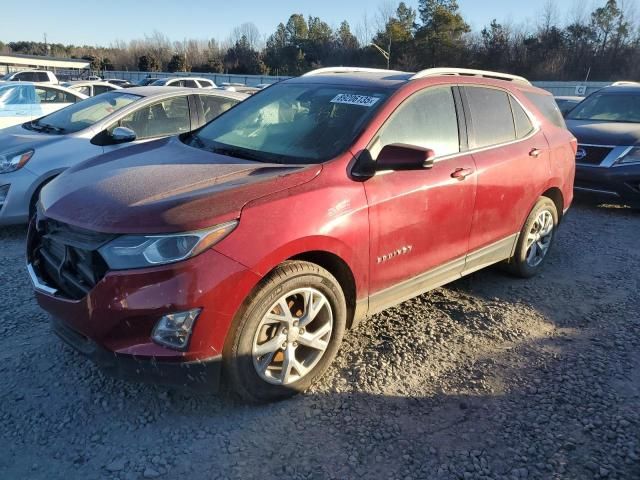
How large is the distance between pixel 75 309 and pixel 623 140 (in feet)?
24.9

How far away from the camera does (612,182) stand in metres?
7.29

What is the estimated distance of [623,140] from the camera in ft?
24.3

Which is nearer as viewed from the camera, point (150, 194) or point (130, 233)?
point (130, 233)

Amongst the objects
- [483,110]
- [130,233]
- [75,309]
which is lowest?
[75,309]

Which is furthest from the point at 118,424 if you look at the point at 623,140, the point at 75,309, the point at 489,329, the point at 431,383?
the point at 623,140

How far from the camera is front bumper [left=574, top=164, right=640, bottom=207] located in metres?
7.17

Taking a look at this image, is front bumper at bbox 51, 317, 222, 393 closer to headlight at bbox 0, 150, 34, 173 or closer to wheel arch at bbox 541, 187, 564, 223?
wheel arch at bbox 541, 187, 564, 223

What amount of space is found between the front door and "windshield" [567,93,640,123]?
619cm

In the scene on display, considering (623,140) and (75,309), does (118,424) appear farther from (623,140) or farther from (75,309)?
(623,140)

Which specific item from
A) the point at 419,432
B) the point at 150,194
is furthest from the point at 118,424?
the point at 419,432

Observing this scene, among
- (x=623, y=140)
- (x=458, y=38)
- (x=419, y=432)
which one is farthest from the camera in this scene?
(x=458, y=38)

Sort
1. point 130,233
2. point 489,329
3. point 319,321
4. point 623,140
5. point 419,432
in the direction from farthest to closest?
point 623,140, point 489,329, point 319,321, point 419,432, point 130,233

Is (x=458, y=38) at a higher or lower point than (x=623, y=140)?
higher

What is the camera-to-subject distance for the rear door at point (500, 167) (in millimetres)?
3889
